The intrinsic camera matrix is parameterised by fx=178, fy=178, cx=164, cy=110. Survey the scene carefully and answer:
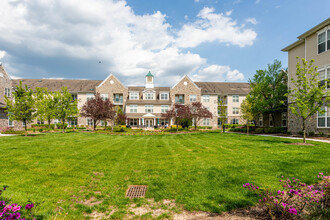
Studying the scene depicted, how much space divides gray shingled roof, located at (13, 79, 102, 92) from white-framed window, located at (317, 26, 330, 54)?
41.3 meters

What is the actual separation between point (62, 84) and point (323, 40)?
49.5 meters

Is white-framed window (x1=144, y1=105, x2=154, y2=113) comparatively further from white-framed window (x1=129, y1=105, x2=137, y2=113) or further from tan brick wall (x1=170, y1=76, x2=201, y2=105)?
tan brick wall (x1=170, y1=76, x2=201, y2=105)

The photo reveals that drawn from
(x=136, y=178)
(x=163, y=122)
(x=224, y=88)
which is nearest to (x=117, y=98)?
(x=163, y=122)

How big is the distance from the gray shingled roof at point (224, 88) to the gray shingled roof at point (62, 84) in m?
27.9

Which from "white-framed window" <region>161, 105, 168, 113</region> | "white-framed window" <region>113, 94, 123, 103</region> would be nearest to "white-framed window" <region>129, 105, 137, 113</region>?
"white-framed window" <region>113, 94, 123, 103</region>

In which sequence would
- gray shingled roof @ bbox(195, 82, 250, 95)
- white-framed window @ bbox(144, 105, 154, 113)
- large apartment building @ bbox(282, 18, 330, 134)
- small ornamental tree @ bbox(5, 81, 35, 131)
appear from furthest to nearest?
gray shingled roof @ bbox(195, 82, 250, 95) → white-framed window @ bbox(144, 105, 154, 113) → small ornamental tree @ bbox(5, 81, 35, 131) → large apartment building @ bbox(282, 18, 330, 134)

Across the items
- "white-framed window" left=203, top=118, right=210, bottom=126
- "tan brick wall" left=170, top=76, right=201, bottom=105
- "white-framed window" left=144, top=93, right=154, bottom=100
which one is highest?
"tan brick wall" left=170, top=76, right=201, bottom=105

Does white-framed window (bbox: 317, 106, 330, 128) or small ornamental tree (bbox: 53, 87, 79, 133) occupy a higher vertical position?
small ornamental tree (bbox: 53, 87, 79, 133)

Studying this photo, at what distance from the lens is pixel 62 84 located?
147ft

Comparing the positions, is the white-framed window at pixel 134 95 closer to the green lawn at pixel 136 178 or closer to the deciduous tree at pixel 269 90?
the deciduous tree at pixel 269 90

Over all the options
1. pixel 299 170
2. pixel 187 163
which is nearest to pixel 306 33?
pixel 299 170

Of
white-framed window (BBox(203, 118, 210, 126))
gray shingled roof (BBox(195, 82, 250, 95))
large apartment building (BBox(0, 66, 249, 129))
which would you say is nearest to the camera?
large apartment building (BBox(0, 66, 249, 129))

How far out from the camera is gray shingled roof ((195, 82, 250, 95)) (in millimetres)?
44938

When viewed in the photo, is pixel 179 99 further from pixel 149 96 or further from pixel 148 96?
pixel 148 96
